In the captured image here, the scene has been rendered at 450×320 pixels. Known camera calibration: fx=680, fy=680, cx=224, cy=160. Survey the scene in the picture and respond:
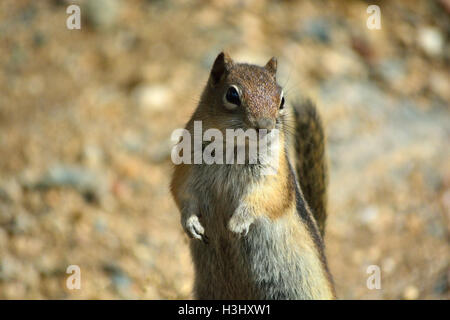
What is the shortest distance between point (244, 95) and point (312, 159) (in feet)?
2.76

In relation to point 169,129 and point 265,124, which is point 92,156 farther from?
point 265,124

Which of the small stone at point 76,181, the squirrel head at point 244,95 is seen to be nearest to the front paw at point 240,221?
the squirrel head at point 244,95

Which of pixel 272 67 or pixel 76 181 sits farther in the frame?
pixel 76 181

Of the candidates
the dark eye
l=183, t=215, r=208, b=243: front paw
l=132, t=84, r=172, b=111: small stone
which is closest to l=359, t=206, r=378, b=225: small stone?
l=132, t=84, r=172, b=111: small stone

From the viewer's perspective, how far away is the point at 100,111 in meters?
5.56

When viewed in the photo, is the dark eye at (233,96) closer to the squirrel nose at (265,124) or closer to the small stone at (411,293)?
the squirrel nose at (265,124)

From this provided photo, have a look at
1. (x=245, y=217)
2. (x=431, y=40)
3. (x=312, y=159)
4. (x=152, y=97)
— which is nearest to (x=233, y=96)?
(x=245, y=217)

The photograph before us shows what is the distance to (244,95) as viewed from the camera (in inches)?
109

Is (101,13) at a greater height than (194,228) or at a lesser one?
greater

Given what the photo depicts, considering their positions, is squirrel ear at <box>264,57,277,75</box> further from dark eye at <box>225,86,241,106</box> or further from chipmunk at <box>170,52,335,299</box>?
dark eye at <box>225,86,241,106</box>

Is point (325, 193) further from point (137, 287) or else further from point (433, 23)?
point (433, 23)

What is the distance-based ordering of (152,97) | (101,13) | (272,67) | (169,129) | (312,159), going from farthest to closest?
(101,13), (152,97), (169,129), (312,159), (272,67)

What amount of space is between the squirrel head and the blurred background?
44.2 inches

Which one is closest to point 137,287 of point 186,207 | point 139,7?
point 186,207
